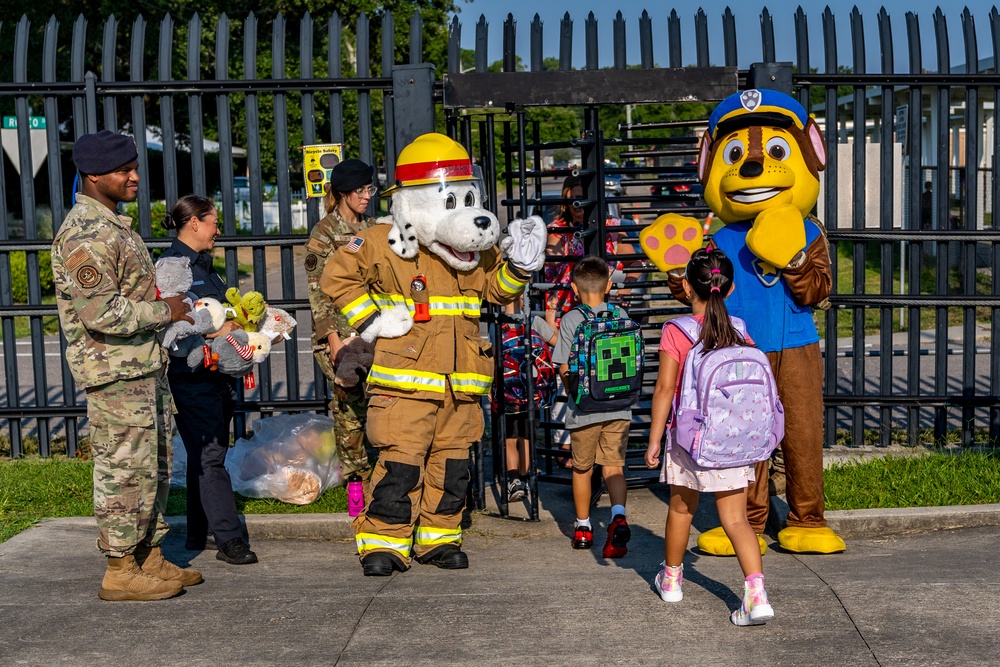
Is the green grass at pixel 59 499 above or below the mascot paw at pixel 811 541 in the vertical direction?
above

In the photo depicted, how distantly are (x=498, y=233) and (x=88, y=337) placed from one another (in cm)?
193

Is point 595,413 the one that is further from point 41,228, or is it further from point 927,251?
point 41,228

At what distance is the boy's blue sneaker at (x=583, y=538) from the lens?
598cm

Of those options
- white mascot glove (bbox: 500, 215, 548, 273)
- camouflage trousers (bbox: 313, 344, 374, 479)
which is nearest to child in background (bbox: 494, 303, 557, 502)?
camouflage trousers (bbox: 313, 344, 374, 479)

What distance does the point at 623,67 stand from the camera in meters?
6.82

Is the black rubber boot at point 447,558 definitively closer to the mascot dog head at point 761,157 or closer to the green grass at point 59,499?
the green grass at point 59,499

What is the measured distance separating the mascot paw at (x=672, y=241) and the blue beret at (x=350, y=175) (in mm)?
1527

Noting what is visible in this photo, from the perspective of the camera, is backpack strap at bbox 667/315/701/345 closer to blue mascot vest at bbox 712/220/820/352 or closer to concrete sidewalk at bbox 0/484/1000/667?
blue mascot vest at bbox 712/220/820/352

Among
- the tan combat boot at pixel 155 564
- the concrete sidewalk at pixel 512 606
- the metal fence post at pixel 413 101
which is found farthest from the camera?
the metal fence post at pixel 413 101

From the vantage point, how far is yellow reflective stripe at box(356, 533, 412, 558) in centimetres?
552

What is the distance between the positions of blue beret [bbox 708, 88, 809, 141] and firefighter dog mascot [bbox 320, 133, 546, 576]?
1181mm

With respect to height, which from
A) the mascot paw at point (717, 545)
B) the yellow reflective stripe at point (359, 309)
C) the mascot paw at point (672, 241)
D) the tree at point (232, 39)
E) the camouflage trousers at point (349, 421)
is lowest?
the mascot paw at point (717, 545)

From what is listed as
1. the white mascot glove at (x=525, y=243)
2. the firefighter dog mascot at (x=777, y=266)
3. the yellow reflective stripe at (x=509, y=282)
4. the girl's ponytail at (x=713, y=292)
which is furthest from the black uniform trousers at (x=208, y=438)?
the girl's ponytail at (x=713, y=292)

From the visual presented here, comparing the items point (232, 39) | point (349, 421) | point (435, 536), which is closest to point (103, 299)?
point (349, 421)
